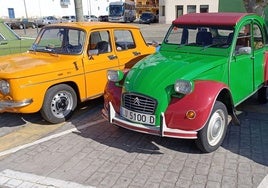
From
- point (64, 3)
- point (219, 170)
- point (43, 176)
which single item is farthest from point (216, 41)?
point (64, 3)

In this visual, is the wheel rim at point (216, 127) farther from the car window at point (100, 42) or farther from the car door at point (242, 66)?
the car window at point (100, 42)

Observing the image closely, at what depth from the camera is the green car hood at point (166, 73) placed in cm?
437

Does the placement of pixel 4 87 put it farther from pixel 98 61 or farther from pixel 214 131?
pixel 214 131

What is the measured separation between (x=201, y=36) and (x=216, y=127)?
5.71ft

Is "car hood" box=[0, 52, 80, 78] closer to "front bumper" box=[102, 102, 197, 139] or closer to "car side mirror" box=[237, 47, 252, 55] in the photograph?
"front bumper" box=[102, 102, 197, 139]

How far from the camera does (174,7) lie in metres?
48.3

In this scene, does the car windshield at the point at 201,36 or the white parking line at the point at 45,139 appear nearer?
the white parking line at the point at 45,139

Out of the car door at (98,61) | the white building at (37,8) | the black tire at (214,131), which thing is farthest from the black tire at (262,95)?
the white building at (37,8)

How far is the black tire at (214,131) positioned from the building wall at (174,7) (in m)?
44.0

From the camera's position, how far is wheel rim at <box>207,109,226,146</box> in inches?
174

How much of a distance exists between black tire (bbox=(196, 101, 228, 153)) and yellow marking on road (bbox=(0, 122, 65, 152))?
2632 millimetres

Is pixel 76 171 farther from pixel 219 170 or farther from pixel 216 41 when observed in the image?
pixel 216 41

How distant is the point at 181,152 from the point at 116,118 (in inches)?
41.8

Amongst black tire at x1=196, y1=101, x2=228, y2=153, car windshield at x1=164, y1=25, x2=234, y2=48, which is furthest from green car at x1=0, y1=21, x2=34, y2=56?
black tire at x1=196, y1=101, x2=228, y2=153
